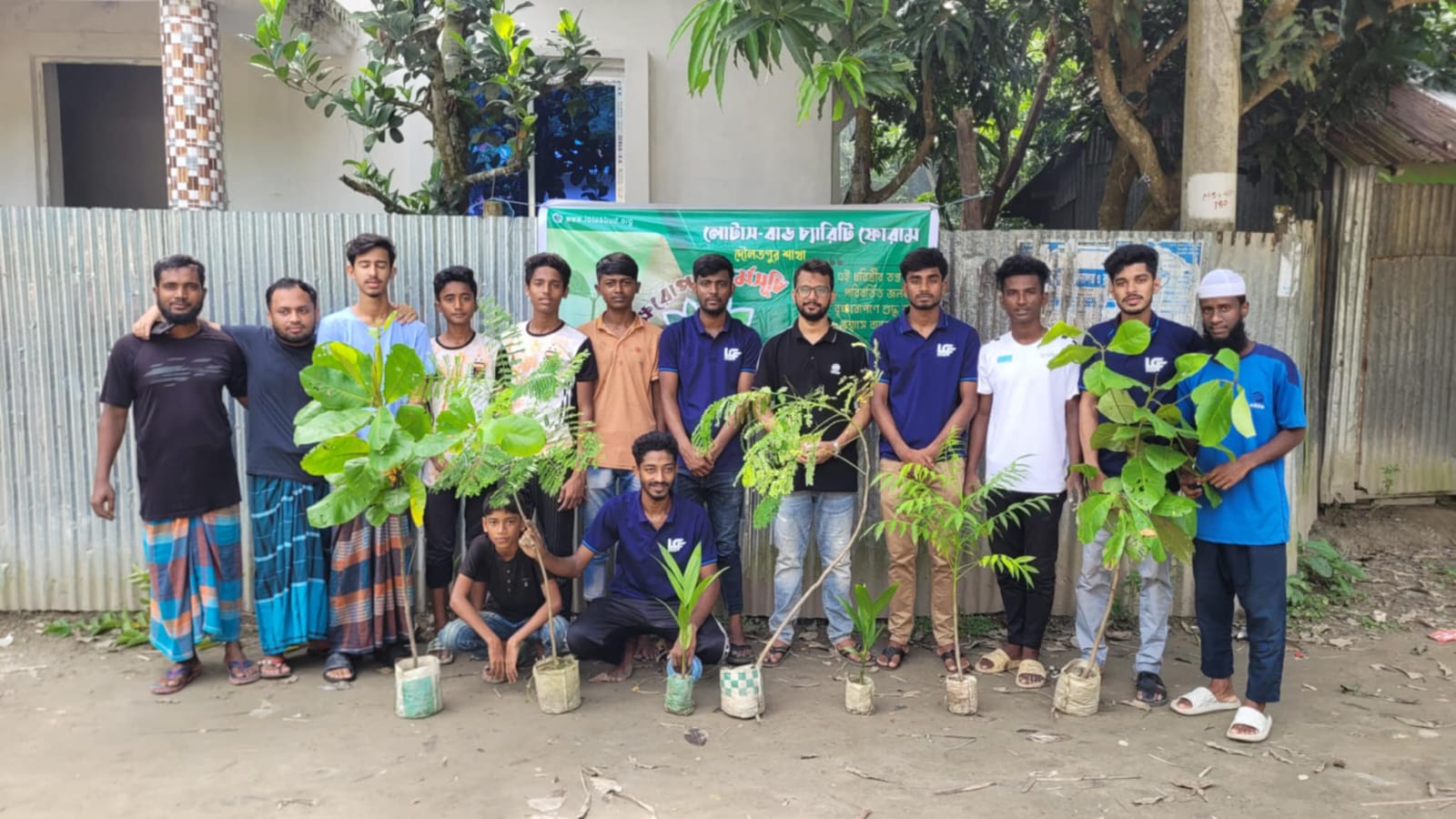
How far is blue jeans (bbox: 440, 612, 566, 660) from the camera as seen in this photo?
4562 millimetres

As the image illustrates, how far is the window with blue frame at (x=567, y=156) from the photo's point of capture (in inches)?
308

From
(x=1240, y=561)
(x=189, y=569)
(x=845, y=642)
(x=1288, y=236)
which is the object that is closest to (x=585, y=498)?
(x=845, y=642)

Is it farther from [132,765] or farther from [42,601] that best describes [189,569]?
[42,601]

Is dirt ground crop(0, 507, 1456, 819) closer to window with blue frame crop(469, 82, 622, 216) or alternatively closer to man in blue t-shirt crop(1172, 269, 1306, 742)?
man in blue t-shirt crop(1172, 269, 1306, 742)

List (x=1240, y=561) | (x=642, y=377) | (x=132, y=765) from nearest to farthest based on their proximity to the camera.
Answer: (x=132, y=765) < (x=1240, y=561) < (x=642, y=377)

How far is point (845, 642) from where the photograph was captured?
4863 mm

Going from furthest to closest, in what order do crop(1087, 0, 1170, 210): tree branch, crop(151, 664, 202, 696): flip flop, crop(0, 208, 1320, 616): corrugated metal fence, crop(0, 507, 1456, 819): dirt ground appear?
1. crop(1087, 0, 1170, 210): tree branch
2. crop(0, 208, 1320, 616): corrugated metal fence
3. crop(151, 664, 202, 696): flip flop
4. crop(0, 507, 1456, 819): dirt ground

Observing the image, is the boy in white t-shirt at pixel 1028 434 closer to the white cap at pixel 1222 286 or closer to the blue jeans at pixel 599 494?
the white cap at pixel 1222 286

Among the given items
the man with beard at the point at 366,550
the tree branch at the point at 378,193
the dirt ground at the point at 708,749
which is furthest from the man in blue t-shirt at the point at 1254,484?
the tree branch at the point at 378,193

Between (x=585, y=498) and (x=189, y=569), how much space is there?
1720 millimetres

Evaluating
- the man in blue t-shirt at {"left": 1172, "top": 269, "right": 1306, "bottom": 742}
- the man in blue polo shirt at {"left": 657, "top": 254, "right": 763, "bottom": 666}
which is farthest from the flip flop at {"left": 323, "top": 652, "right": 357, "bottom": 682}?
the man in blue t-shirt at {"left": 1172, "top": 269, "right": 1306, "bottom": 742}

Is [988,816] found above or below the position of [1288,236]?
below

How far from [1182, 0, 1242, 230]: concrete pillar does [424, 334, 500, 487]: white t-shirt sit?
3.70 meters

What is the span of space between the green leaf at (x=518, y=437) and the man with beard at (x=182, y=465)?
64.9 inches
